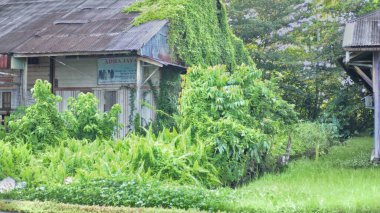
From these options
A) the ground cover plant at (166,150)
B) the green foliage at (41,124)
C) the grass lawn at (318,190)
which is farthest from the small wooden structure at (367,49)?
the green foliage at (41,124)

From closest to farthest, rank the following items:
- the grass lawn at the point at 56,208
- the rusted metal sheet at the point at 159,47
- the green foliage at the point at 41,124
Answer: the grass lawn at the point at 56,208 < the green foliage at the point at 41,124 < the rusted metal sheet at the point at 159,47

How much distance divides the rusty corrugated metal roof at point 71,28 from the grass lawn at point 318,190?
757 centimetres

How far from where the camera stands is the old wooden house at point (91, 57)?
62.1 feet

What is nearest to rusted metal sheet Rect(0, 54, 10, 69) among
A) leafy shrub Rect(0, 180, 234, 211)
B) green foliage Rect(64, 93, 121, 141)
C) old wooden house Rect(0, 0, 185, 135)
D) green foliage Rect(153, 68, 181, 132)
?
old wooden house Rect(0, 0, 185, 135)

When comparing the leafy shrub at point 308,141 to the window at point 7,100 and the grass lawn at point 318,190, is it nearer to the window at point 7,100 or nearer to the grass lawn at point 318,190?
the grass lawn at point 318,190

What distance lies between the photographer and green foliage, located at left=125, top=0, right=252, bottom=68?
837 inches

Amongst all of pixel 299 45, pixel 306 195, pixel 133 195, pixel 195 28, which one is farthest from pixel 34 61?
pixel 299 45

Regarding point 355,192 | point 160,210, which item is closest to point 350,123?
point 355,192

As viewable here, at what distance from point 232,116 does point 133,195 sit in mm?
4690

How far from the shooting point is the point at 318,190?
10.0m

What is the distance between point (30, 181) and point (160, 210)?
3.49 meters

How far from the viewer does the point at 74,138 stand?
14.4m

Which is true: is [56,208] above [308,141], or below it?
below

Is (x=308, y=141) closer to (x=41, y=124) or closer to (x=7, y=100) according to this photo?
(x=41, y=124)
